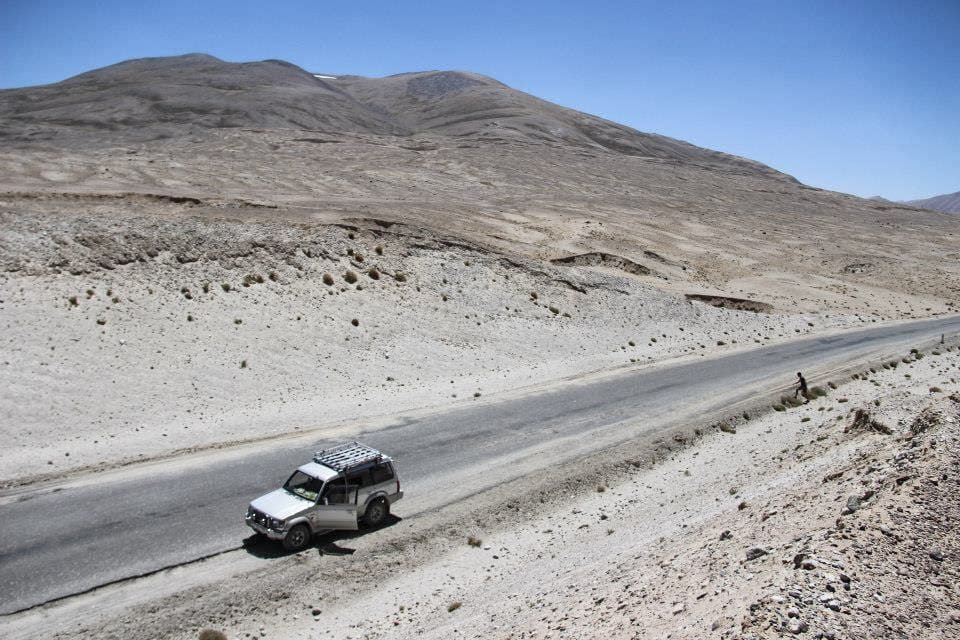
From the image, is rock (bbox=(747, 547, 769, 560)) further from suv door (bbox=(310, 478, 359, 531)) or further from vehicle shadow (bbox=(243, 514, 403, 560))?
suv door (bbox=(310, 478, 359, 531))

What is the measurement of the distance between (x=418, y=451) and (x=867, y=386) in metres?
21.9

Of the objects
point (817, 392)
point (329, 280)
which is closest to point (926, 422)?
point (817, 392)

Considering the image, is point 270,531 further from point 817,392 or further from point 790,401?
point 817,392

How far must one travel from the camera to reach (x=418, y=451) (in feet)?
69.1

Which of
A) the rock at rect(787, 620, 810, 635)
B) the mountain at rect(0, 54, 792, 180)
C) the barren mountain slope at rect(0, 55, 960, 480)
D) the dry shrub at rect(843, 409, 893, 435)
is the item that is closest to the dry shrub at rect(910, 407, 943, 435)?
the dry shrub at rect(843, 409, 893, 435)

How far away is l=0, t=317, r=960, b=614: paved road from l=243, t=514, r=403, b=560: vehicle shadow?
370mm

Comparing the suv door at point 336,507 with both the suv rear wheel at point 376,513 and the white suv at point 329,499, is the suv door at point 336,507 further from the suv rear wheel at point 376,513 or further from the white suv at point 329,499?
the suv rear wheel at point 376,513

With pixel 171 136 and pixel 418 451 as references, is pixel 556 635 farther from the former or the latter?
pixel 171 136

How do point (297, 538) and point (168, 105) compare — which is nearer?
point (297, 538)

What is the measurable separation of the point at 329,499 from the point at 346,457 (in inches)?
48.9

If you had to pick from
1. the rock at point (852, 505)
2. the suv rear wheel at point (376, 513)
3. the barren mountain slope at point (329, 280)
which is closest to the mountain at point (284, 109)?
the barren mountain slope at point (329, 280)

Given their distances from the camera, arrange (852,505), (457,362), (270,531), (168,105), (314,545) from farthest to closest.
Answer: (168,105) < (457,362) < (314,545) < (270,531) < (852,505)

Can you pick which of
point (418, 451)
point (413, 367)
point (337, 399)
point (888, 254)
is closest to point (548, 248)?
point (413, 367)

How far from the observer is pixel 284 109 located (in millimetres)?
116688
